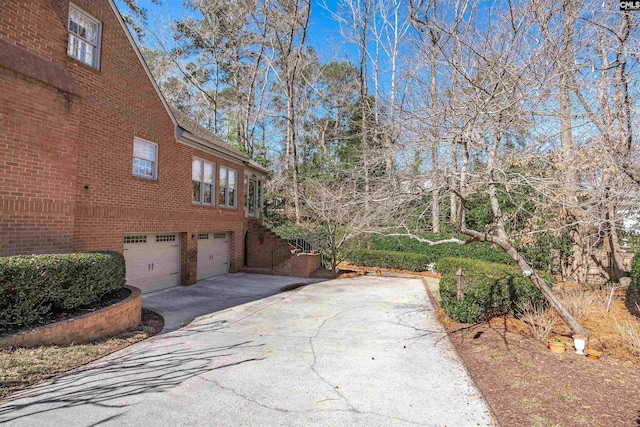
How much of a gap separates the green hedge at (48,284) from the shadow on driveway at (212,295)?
1.58m

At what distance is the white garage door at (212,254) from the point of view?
1349 cm

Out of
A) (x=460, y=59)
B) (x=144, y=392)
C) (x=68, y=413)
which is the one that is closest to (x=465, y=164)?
(x=460, y=59)

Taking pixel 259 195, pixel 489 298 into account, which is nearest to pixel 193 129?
pixel 259 195

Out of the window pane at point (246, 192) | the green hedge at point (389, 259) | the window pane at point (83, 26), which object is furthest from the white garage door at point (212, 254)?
the window pane at point (83, 26)

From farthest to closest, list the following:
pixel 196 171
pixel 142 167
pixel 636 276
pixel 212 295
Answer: pixel 196 171 → pixel 212 295 → pixel 142 167 → pixel 636 276

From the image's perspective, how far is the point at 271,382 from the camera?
14.8 ft

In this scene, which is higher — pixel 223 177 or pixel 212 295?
pixel 223 177

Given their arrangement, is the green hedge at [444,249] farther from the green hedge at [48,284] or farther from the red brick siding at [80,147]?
the green hedge at [48,284]

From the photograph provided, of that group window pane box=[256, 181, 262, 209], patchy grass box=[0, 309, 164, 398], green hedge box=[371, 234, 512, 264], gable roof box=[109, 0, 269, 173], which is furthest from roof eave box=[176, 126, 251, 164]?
patchy grass box=[0, 309, 164, 398]

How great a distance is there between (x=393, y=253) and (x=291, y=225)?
5.55 meters

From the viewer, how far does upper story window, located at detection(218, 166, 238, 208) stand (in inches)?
580

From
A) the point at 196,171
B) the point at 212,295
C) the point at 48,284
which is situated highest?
the point at 196,171

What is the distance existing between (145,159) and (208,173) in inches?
140

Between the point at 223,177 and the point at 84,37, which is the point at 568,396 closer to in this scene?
the point at 84,37
